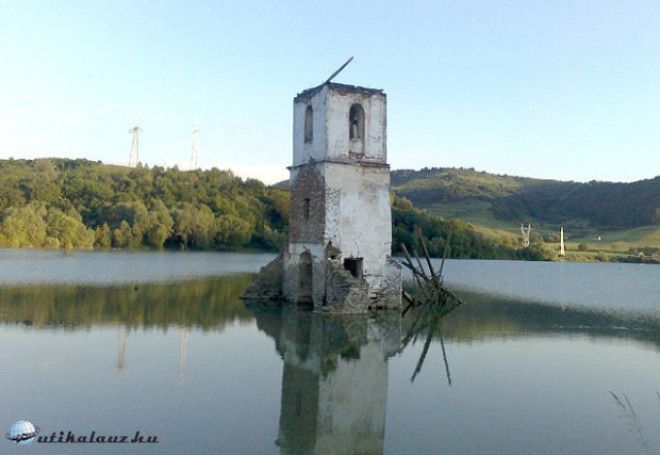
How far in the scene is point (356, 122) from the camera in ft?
72.1

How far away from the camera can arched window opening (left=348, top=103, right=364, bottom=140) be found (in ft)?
71.0

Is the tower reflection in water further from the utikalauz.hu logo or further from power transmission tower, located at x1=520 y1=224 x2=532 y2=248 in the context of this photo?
power transmission tower, located at x1=520 y1=224 x2=532 y2=248

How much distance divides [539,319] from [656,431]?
44.6ft

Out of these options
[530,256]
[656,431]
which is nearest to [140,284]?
[656,431]

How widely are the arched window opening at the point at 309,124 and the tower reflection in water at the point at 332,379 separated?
636cm

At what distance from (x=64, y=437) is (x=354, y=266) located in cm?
1435

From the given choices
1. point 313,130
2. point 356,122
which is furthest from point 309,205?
point 356,122

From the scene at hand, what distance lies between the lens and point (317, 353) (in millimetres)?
14445

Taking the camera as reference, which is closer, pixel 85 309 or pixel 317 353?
pixel 317 353

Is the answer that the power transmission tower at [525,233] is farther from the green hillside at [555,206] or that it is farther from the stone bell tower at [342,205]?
the stone bell tower at [342,205]

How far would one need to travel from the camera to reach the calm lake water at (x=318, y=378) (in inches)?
345

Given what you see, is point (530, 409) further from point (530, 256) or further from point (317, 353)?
point (530, 256)

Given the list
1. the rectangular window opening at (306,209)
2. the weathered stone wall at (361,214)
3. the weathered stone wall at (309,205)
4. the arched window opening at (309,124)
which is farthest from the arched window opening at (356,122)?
the rectangular window opening at (306,209)

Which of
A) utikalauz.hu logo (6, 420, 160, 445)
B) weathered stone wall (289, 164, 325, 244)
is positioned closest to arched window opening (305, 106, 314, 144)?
weathered stone wall (289, 164, 325, 244)
